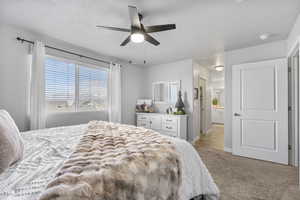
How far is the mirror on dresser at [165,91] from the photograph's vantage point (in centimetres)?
433

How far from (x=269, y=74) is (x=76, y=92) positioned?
4010 millimetres

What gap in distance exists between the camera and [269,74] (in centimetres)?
281

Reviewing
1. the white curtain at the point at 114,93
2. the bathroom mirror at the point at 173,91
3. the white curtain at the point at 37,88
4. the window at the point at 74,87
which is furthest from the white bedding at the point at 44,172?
the bathroom mirror at the point at 173,91

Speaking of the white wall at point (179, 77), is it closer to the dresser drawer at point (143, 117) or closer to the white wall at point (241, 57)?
the dresser drawer at point (143, 117)

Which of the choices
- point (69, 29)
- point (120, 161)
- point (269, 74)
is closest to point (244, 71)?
point (269, 74)

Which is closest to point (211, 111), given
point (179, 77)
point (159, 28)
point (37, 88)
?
point (179, 77)

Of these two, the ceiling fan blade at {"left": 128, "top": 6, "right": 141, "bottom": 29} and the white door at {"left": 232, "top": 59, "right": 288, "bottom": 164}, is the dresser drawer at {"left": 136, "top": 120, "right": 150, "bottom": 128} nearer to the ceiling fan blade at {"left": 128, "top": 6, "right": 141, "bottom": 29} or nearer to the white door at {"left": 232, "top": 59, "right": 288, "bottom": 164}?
the white door at {"left": 232, "top": 59, "right": 288, "bottom": 164}

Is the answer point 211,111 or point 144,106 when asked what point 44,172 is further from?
point 211,111

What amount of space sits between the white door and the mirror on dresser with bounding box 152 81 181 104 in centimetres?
158

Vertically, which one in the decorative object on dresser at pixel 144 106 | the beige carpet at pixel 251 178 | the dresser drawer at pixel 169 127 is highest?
the decorative object on dresser at pixel 144 106

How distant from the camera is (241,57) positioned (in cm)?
324

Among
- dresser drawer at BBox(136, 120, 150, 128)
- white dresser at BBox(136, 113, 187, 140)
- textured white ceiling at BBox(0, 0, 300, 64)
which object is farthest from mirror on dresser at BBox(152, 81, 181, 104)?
textured white ceiling at BBox(0, 0, 300, 64)

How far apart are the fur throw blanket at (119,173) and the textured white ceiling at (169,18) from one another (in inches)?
65.6

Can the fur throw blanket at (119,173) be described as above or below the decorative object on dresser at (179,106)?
below
